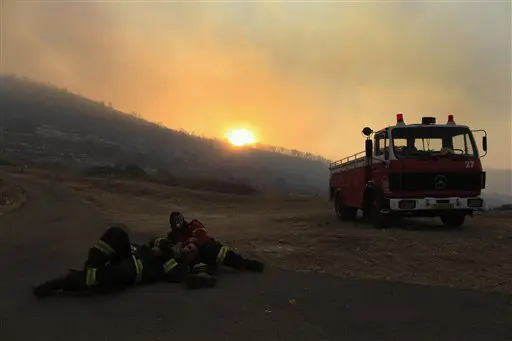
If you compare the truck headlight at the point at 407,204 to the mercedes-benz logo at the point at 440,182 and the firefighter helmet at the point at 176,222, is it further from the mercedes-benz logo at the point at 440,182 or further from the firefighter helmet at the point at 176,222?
the firefighter helmet at the point at 176,222

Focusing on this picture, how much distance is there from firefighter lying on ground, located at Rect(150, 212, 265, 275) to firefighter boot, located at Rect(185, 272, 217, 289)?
0.55 meters

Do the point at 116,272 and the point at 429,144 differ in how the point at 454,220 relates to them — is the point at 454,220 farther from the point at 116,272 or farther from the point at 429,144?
the point at 116,272

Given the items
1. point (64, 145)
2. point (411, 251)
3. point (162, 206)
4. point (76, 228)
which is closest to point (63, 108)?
point (64, 145)

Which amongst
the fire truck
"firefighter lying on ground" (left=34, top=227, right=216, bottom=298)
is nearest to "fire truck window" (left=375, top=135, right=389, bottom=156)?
the fire truck

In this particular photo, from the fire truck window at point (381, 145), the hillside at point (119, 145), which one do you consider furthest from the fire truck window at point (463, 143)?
the hillside at point (119, 145)

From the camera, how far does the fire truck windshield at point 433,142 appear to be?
40.9 ft

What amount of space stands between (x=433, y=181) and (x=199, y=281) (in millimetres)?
7596

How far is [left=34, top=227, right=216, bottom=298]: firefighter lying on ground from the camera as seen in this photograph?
241 inches

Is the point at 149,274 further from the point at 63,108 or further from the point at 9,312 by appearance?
the point at 63,108

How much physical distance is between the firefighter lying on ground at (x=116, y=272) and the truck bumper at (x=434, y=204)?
668cm

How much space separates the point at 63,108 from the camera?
112250mm

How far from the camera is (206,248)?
24.1ft

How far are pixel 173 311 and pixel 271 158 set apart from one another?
121 m

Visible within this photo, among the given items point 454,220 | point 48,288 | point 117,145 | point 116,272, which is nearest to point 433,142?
point 454,220
